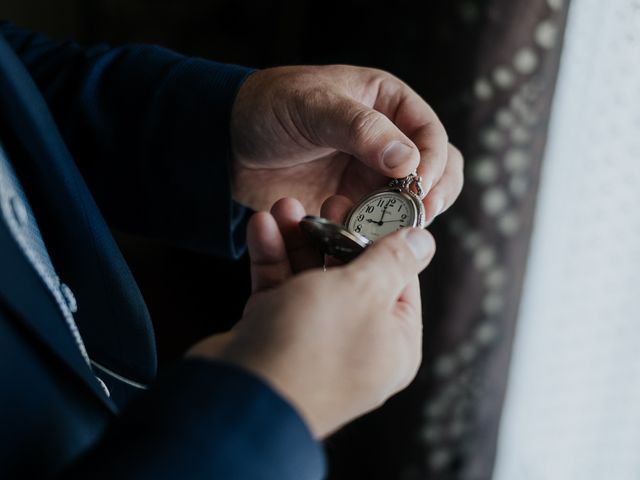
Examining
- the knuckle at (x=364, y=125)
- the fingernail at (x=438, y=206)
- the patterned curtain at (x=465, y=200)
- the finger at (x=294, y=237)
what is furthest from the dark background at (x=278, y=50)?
the finger at (x=294, y=237)

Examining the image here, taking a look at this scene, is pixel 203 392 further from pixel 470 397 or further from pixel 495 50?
pixel 470 397

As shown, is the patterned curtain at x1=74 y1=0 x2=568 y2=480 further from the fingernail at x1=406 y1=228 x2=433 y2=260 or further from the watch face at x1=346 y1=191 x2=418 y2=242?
the fingernail at x1=406 y1=228 x2=433 y2=260

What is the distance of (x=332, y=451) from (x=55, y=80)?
3.50 feet

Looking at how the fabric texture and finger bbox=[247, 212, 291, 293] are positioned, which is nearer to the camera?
finger bbox=[247, 212, 291, 293]

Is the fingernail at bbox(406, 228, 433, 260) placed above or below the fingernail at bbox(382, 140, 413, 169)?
below

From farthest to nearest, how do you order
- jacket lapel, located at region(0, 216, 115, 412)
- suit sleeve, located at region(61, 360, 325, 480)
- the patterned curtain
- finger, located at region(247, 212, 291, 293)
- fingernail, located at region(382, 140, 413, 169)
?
the patterned curtain → fingernail, located at region(382, 140, 413, 169) → finger, located at region(247, 212, 291, 293) → jacket lapel, located at region(0, 216, 115, 412) → suit sleeve, located at region(61, 360, 325, 480)

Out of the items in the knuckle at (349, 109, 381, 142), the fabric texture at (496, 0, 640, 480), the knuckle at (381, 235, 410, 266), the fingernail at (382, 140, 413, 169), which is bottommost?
the fabric texture at (496, 0, 640, 480)

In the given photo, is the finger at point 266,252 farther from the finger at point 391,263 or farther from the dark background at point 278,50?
the dark background at point 278,50

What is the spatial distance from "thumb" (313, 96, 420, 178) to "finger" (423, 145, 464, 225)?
0.32 feet

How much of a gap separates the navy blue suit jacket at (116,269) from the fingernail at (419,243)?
22cm

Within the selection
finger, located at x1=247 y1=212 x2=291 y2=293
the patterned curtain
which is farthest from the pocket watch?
the patterned curtain

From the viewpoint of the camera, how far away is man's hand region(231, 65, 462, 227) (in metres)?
0.81

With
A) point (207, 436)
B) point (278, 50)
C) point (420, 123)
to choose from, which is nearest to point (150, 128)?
point (420, 123)

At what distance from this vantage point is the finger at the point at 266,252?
0.67 metres
